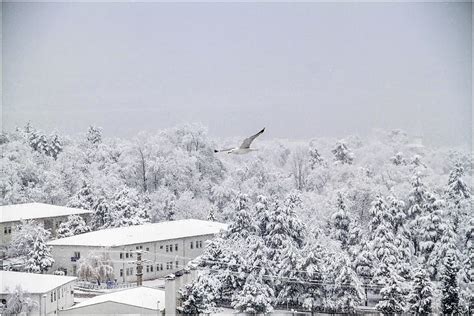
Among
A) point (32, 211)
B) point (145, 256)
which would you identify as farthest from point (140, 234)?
point (32, 211)

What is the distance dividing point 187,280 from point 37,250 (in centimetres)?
289

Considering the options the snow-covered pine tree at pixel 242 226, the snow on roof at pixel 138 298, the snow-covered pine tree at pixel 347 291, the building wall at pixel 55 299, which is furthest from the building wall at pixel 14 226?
the snow-covered pine tree at pixel 347 291

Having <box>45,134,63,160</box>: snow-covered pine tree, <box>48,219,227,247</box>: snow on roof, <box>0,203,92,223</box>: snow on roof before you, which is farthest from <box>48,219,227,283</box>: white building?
<box>45,134,63,160</box>: snow-covered pine tree

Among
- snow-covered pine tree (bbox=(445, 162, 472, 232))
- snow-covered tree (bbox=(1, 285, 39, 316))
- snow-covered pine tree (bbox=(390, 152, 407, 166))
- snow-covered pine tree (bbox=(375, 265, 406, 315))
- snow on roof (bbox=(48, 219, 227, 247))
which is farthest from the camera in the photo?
snow-covered pine tree (bbox=(390, 152, 407, 166))

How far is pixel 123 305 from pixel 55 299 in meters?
1.07

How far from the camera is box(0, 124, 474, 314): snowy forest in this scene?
8422 millimetres

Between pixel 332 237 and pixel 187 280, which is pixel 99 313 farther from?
pixel 332 237

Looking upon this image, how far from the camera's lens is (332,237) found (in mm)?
9781

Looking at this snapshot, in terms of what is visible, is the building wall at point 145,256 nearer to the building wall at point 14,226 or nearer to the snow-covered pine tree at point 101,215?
the building wall at point 14,226

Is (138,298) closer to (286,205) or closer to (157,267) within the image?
(157,267)

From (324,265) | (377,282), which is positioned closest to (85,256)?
(324,265)

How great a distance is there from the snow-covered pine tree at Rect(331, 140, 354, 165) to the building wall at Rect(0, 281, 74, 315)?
6637 mm

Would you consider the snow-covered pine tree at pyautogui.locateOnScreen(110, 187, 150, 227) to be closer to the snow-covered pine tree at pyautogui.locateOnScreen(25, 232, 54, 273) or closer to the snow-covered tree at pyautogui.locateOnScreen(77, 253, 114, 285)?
the snow-covered pine tree at pyautogui.locateOnScreen(25, 232, 54, 273)

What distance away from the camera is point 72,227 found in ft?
34.0
